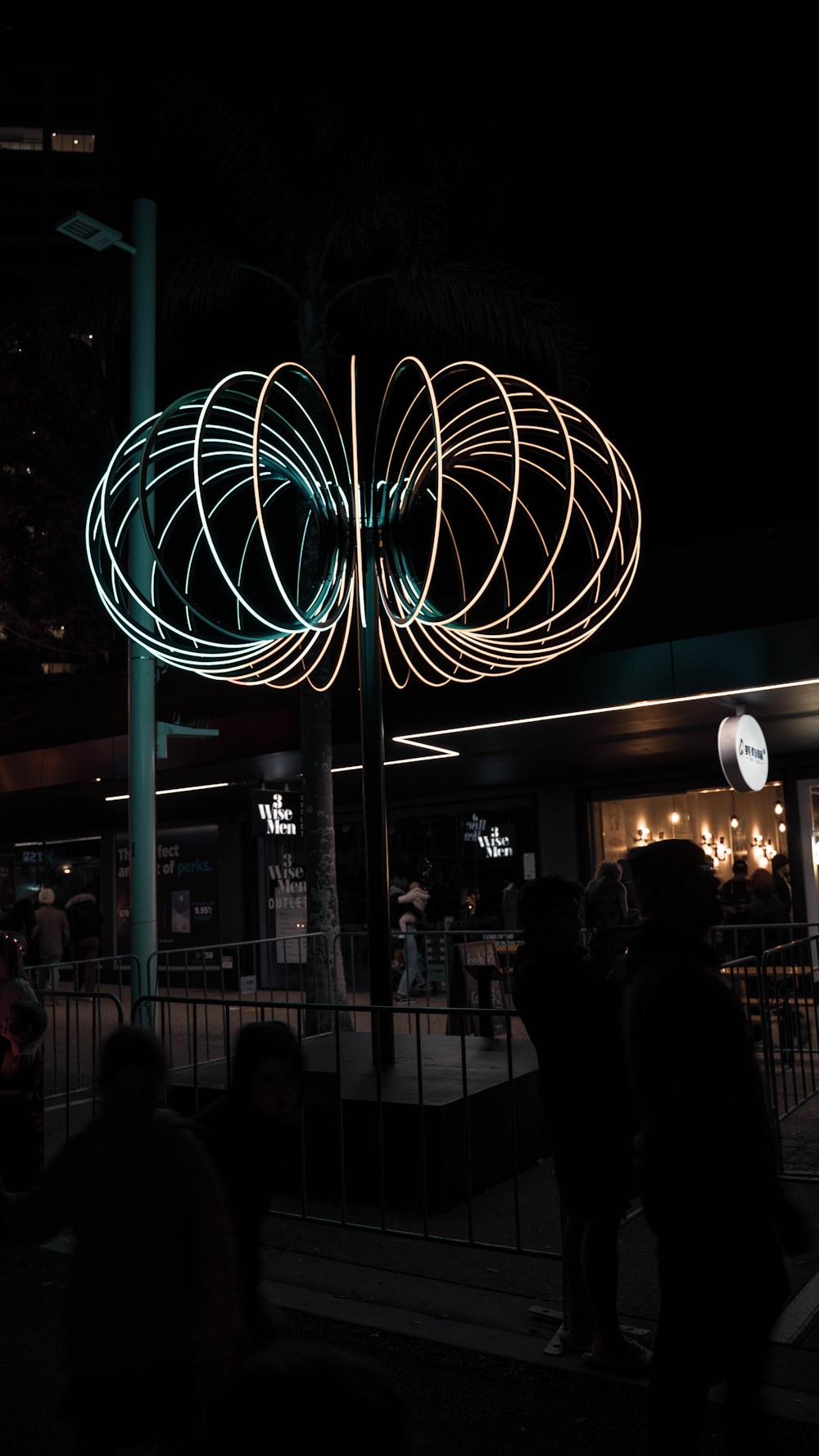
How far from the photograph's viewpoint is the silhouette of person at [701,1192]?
325 centimetres

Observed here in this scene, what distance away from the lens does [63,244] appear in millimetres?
85938

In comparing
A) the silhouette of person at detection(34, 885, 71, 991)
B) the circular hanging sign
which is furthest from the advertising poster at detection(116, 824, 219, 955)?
the circular hanging sign

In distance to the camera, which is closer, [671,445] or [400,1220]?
[400,1220]

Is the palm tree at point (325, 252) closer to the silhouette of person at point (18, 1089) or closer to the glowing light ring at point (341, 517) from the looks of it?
the glowing light ring at point (341, 517)

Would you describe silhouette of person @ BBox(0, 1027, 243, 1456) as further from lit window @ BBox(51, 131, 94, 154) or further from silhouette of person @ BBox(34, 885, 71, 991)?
lit window @ BBox(51, 131, 94, 154)

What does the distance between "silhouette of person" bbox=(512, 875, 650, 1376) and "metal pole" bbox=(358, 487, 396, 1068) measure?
341cm

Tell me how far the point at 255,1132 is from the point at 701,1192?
134 centimetres

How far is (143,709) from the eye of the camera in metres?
10.6

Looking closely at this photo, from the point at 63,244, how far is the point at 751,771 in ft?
281

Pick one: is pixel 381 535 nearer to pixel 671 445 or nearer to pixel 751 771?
pixel 751 771

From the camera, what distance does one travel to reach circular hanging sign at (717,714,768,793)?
13.0 metres

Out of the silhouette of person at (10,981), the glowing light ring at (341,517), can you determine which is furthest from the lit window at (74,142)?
the silhouette of person at (10,981)

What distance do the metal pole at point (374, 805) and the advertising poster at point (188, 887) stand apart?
1432 centimetres

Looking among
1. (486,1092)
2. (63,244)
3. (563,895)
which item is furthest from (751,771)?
(63,244)
